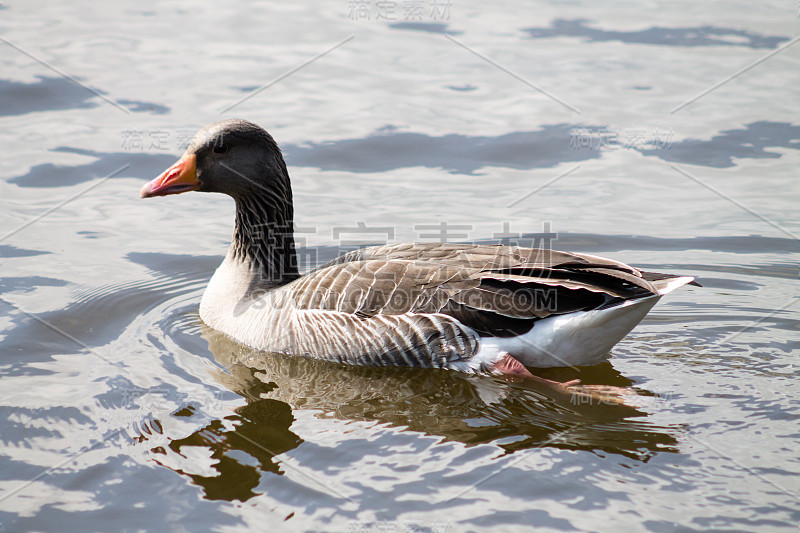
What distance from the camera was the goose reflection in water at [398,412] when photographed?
624cm

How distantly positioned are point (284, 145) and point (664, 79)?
649cm

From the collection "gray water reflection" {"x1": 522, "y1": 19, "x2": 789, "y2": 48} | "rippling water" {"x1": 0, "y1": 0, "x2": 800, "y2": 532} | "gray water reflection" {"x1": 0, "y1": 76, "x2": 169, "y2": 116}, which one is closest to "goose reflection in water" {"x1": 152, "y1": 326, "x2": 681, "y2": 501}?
"rippling water" {"x1": 0, "y1": 0, "x2": 800, "y2": 532}

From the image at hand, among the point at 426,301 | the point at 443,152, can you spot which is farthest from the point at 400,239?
the point at 426,301

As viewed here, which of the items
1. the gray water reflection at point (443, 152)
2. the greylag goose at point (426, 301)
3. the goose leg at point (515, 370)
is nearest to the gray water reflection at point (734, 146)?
the gray water reflection at point (443, 152)

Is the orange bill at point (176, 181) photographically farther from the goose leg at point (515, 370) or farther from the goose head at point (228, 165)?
the goose leg at point (515, 370)

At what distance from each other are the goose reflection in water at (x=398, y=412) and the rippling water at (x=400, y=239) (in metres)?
0.03

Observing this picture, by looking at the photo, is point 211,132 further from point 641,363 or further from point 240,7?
point 240,7

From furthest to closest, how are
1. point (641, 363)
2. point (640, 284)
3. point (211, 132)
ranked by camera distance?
point (211, 132), point (641, 363), point (640, 284)

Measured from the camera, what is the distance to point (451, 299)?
7367mm

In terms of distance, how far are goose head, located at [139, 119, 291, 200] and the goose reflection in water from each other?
1.68 metres

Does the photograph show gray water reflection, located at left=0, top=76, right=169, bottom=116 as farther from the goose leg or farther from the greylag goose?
the goose leg

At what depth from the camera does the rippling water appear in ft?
19.1

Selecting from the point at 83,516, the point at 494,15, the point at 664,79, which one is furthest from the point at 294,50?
the point at 83,516

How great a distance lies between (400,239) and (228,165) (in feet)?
9.23
